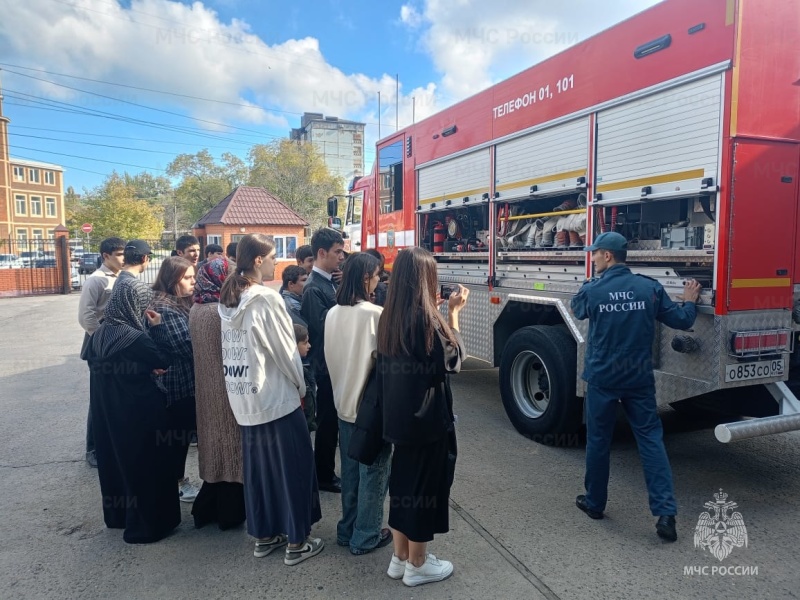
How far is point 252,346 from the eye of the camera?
9.23 feet

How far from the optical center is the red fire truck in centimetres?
340

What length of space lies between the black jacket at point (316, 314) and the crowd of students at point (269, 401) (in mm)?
247

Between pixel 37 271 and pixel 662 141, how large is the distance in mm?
22917

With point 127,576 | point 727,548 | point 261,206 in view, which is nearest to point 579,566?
point 727,548

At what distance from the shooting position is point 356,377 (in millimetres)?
2875

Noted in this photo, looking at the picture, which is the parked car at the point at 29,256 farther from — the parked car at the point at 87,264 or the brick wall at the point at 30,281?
the parked car at the point at 87,264

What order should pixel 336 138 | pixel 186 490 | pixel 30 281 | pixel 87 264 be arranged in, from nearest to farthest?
pixel 186 490
pixel 30 281
pixel 87 264
pixel 336 138

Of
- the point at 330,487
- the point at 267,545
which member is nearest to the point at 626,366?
the point at 330,487

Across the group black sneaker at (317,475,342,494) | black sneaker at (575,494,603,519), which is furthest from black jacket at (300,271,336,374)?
black sneaker at (575,494,603,519)

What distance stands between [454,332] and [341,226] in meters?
7.96

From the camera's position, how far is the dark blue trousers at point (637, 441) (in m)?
3.21

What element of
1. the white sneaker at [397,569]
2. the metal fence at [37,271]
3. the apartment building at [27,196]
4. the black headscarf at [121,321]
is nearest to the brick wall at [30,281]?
the metal fence at [37,271]

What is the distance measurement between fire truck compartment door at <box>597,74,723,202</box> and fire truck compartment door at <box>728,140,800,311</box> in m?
0.21

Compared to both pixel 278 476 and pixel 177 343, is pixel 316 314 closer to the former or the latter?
pixel 177 343
